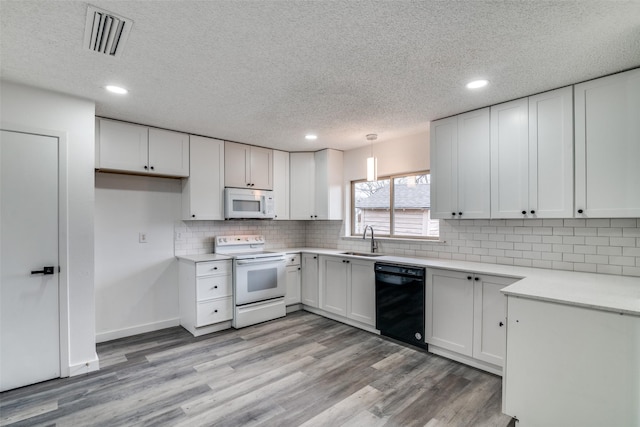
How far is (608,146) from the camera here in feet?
7.73

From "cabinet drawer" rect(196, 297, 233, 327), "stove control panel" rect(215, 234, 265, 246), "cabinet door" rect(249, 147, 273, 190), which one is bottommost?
"cabinet drawer" rect(196, 297, 233, 327)

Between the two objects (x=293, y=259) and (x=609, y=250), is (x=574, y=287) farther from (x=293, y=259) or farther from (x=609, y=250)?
(x=293, y=259)

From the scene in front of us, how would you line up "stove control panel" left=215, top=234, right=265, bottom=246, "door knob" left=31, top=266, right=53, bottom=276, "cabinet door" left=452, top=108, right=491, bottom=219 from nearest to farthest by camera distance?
"door knob" left=31, top=266, right=53, bottom=276 → "cabinet door" left=452, top=108, right=491, bottom=219 → "stove control panel" left=215, top=234, right=265, bottom=246

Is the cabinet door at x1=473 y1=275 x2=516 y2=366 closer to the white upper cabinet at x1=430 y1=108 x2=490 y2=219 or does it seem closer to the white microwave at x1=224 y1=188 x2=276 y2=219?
the white upper cabinet at x1=430 y1=108 x2=490 y2=219

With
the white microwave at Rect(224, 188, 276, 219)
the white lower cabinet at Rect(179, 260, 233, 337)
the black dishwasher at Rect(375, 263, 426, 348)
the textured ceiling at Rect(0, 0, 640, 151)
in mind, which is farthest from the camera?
the white microwave at Rect(224, 188, 276, 219)

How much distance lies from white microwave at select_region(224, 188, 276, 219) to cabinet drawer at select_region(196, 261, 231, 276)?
67cm

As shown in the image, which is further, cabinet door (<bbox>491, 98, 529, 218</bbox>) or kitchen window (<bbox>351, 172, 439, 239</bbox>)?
kitchen window (<bbox>351, 172, 439, 239</bbox>)

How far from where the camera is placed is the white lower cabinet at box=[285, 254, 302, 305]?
14.8ft

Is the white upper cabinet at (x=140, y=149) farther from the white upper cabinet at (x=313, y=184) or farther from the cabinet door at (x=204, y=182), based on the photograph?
the white upper cabinet at (x=313, y=184)

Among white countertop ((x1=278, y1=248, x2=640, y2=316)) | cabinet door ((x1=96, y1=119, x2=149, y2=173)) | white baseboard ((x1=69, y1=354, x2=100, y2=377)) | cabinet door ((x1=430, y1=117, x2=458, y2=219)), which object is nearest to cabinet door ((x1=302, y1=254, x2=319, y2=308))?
cabinet door ((x1=430, y1=117, x2=458, y2=219))

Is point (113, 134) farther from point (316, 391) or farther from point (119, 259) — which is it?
point (316, 391)

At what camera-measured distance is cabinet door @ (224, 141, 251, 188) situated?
4.25 metres

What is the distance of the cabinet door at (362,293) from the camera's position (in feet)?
12.2

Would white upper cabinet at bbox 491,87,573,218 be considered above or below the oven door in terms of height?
above
